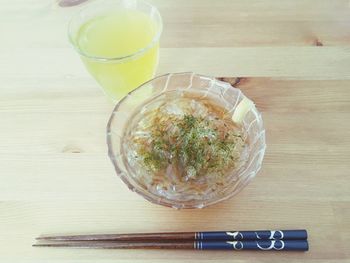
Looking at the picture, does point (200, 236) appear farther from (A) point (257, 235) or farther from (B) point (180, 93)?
(B) point (180, 93)

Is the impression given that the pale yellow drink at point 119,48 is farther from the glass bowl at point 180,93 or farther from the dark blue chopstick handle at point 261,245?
the dark blue chopstick handle at point 261,245

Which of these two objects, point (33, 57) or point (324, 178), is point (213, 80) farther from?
point (33, 57)

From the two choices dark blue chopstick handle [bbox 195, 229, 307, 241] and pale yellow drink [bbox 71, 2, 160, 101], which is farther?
pale yellow drink [bbox 71, 2, 160, 101]

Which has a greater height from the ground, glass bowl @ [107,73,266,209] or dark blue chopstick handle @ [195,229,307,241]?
glass bowl @ [107,73,266,209]

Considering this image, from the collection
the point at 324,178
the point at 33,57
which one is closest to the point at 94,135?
the point at 33,57

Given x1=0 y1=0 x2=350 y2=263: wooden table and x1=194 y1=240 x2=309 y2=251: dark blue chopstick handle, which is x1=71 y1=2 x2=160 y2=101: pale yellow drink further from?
x1=194 y1=240 x2=309 y2=251: dark blue chopstick handle

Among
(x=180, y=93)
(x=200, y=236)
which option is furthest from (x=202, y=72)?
(x=200, y=236)

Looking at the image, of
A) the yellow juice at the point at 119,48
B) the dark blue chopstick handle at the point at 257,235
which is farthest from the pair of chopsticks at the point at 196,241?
the yellow juice at the point at 119,48

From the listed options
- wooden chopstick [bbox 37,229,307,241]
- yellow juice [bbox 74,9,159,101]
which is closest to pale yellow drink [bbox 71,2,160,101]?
yellow juice [bbox 74,9,159,101]
